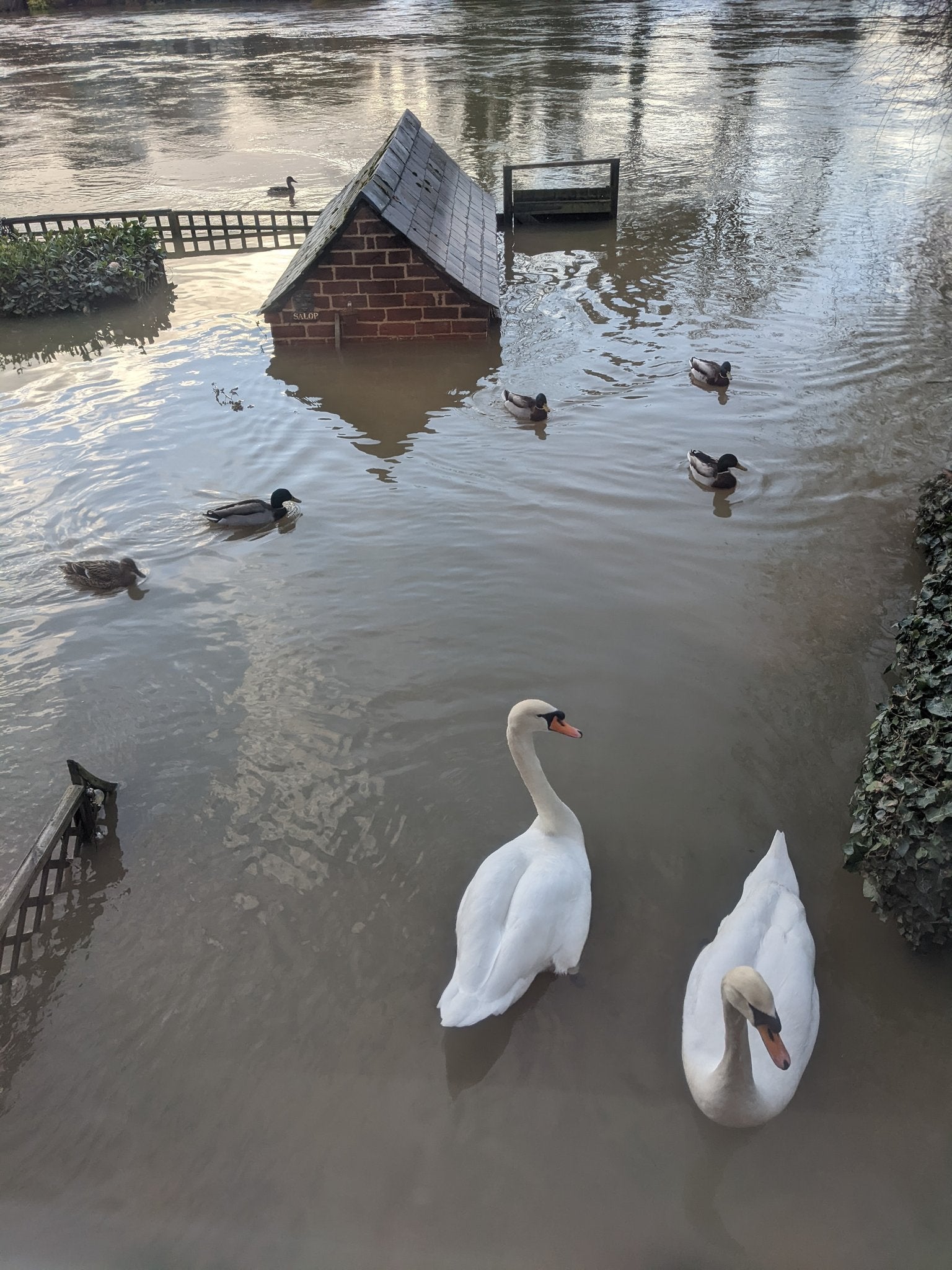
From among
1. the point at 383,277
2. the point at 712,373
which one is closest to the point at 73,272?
the point at 383,277

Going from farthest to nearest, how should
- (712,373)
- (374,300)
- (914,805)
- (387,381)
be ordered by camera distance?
1. (374,300)
2. (387,381)
3. (712,373)
4. (914,805)

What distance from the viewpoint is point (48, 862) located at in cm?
459

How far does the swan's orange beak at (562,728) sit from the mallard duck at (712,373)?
22.4ft

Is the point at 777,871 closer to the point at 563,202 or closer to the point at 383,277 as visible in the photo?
the point at 383,277

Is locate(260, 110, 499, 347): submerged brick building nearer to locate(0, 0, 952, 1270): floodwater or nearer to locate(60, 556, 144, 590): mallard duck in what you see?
locate(0, 0, 952, 1270): floodwater

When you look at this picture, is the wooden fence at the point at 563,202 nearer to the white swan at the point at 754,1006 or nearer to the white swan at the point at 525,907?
the white swan at the point at 525,907

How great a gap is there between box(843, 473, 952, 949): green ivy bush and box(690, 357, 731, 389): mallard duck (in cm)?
552

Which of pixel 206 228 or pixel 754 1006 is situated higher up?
pixel 206 228

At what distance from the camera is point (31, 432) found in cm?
995

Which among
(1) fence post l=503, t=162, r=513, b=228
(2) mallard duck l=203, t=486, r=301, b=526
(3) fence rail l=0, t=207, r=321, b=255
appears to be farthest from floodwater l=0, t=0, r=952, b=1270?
(1) fence post l=503, t=162, r=513, b=228

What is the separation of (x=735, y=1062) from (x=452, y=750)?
274 cm

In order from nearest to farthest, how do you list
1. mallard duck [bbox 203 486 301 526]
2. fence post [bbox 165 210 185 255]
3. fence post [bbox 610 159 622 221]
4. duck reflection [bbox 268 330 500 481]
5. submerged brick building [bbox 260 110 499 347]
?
mallard duck [bbox 203 486 301 526]
duck reflection [bbox 268 330 500 481]
submerged brick building [bbox 260 110 499 347]
fence post [bbox 165 210 185 255]
fence post [bbox 610 159 622 221]

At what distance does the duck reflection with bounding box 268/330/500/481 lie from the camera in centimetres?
977

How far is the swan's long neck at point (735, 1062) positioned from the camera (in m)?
3.43
